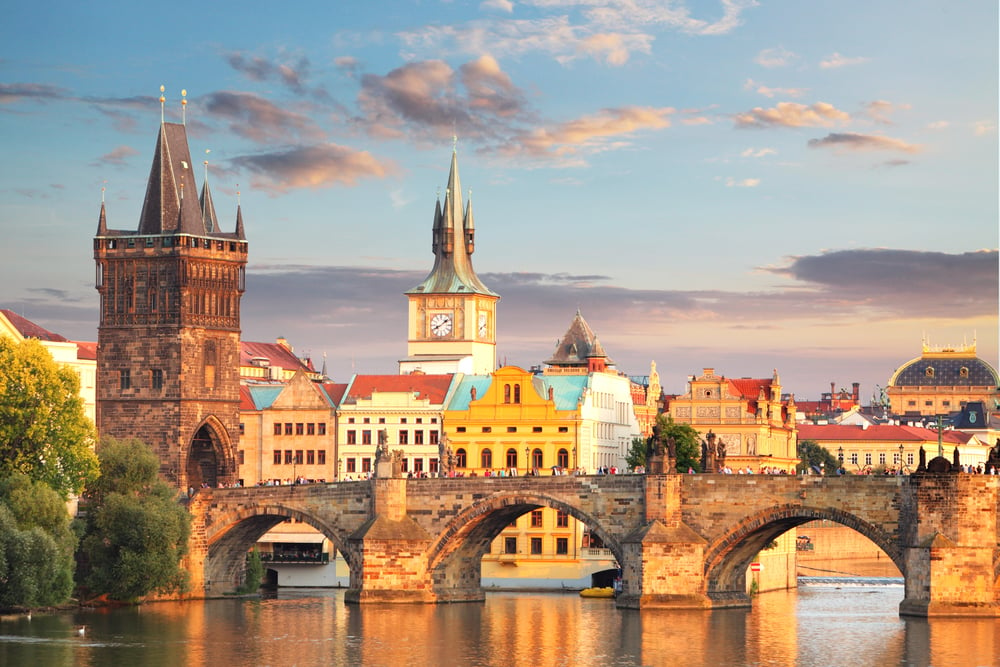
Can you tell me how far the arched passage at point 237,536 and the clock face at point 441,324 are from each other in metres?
36.2

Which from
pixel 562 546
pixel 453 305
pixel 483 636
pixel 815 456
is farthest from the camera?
pixel 815 456

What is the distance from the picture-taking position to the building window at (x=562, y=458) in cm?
12362

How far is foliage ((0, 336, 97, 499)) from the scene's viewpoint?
94.5 m

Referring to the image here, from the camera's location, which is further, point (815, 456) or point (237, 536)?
point (815, 456)

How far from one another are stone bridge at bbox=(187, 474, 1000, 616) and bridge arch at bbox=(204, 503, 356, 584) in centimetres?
9

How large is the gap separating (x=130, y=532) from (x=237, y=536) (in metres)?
11.8

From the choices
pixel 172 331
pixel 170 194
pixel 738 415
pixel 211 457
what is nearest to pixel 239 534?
pixel 211 457

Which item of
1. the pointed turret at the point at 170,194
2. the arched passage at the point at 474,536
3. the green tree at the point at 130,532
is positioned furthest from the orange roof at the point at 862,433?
the green tree at the point at 130,532

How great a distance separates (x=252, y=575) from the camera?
109500 millimetres

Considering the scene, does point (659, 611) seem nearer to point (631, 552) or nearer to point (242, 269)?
point (631, 552)

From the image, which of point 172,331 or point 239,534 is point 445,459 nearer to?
point 239,534

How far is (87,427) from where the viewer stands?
97.1m

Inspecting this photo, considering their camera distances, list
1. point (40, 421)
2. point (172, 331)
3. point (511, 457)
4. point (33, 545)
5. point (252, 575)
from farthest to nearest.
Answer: point (511, 457) < point (172, 331) < point (252, 575) < point (40, 421) < point (33, 545)

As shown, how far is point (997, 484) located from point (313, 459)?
4873cm
